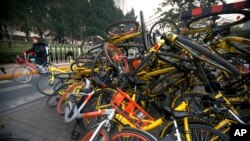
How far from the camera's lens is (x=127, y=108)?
2627 millimetres

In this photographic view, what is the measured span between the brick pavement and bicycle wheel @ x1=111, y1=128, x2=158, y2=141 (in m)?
1.69

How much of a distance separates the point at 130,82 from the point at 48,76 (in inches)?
165

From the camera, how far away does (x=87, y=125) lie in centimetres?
309

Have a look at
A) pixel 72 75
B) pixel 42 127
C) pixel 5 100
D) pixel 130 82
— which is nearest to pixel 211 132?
pixel 130 82

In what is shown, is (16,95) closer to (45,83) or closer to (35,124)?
(45,83)

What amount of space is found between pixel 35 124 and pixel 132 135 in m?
2.81

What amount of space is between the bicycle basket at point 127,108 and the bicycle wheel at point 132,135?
459 mm

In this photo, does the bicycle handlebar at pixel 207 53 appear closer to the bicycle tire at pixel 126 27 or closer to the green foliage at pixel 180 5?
the bicycle tire at pixel 126 27

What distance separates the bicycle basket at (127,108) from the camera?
2.54 metres

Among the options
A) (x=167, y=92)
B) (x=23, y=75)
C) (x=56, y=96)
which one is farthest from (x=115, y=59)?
(x=23, y=75)

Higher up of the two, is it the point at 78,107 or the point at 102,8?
the point at 102,8

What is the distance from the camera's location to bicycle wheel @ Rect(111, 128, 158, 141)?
6.33 feet

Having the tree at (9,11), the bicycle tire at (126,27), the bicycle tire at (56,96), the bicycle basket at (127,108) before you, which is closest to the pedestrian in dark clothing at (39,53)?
the tree at (9,11)

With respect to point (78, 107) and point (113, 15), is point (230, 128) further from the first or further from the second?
point (113, 15)
